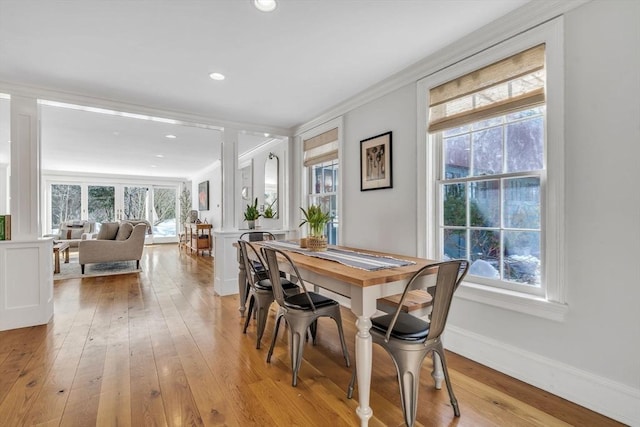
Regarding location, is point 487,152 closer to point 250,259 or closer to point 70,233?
point 250,259

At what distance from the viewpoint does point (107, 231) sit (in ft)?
19.8

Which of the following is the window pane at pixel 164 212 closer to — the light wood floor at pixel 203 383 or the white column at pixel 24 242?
the white column at pixel 24 242

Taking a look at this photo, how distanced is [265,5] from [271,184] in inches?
142

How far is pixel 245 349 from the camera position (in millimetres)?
2426

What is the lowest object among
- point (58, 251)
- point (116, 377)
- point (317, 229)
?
point (116, 377)

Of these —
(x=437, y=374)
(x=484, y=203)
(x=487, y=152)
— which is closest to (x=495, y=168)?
(x=487, y=152)

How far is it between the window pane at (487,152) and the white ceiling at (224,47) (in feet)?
2.46

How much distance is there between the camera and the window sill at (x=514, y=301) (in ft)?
5.92

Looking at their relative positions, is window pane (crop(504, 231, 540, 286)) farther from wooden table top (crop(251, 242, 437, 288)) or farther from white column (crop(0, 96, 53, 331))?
white column (crop(0, 96, 53, 331))

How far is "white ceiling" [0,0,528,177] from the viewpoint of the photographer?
6.19 feet

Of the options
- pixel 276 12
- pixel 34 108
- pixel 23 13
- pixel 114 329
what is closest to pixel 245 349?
pixel 114 329

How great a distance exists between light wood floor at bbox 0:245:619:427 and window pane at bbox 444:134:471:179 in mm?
1463

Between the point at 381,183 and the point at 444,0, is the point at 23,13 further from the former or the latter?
the point at 381,183

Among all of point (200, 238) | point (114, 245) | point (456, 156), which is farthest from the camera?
point (200, 238)
